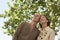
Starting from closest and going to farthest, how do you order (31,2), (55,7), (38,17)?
(38,17) → (55,7) → (31,2)

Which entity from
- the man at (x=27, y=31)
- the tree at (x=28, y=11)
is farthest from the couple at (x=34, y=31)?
the tree at (x=28, y=11)

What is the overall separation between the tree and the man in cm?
803

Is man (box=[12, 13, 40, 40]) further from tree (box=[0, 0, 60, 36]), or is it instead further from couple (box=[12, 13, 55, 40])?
tree (box=[0, 0, 60, 36])

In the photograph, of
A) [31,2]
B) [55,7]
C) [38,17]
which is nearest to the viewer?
[38,17]

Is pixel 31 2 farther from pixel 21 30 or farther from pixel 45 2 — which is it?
pixel 21 30

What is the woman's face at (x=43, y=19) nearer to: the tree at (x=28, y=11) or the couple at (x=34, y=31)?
the couple at (x=34, y=31)

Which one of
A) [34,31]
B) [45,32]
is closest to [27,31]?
[34,31]

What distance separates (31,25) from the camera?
4746 mm

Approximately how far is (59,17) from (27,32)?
841cm

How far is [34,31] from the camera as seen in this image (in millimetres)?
4777

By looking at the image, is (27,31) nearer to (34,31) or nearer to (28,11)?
(34,31)

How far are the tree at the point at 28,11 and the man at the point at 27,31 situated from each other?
8.03 m

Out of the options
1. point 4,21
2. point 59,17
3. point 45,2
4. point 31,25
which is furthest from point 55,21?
point 31,25

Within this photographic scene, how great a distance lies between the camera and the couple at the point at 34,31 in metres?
4.58
